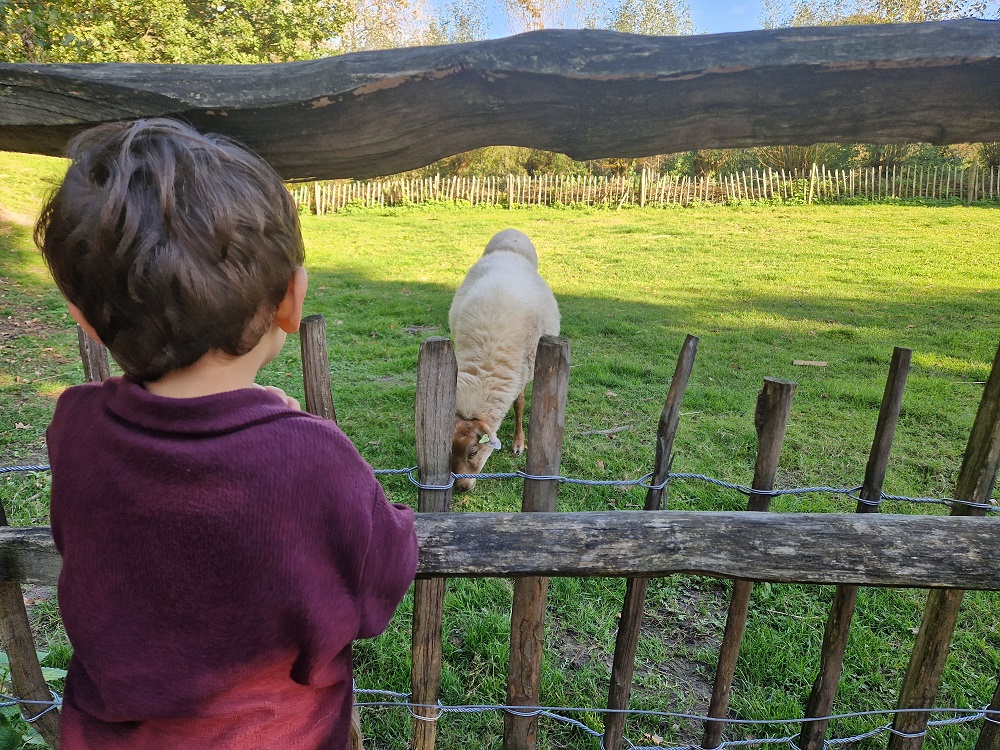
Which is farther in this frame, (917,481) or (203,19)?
(203,19)

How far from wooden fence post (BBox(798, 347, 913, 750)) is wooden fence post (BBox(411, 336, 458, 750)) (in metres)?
1.37

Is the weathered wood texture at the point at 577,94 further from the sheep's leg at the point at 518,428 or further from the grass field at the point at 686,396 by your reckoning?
the sheep's leg at the point at 518,428

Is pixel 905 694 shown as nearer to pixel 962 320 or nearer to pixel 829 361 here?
pixel 829 361

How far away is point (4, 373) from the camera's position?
20.3ft

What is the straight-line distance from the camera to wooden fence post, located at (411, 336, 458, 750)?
6.20ft

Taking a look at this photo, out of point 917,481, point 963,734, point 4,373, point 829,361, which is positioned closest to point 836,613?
point 963,734

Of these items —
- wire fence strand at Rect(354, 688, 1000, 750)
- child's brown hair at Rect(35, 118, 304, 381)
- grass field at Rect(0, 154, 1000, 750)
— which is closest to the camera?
child's brown hair at Rect(35, 118, 304, 381)

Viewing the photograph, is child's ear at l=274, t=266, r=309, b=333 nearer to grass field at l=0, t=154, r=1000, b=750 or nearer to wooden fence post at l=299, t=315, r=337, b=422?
wooden fence post at l=299, t=315, r=337, b=422

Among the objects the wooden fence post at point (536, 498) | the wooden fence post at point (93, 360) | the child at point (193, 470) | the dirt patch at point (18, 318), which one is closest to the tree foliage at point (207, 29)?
the dirt patch at point (18, 318)

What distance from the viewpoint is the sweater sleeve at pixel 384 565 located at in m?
1.09

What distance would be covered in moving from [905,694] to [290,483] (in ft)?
7.84

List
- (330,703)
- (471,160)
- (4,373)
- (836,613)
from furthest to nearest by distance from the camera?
(471,160) → (4,373) → (836,613) → (330,703)

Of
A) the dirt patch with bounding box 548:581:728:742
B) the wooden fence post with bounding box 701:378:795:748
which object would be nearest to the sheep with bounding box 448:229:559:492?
the dirt patch with bounding box 548:581:728:742

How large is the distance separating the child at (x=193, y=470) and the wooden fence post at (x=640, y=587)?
1.17 m
